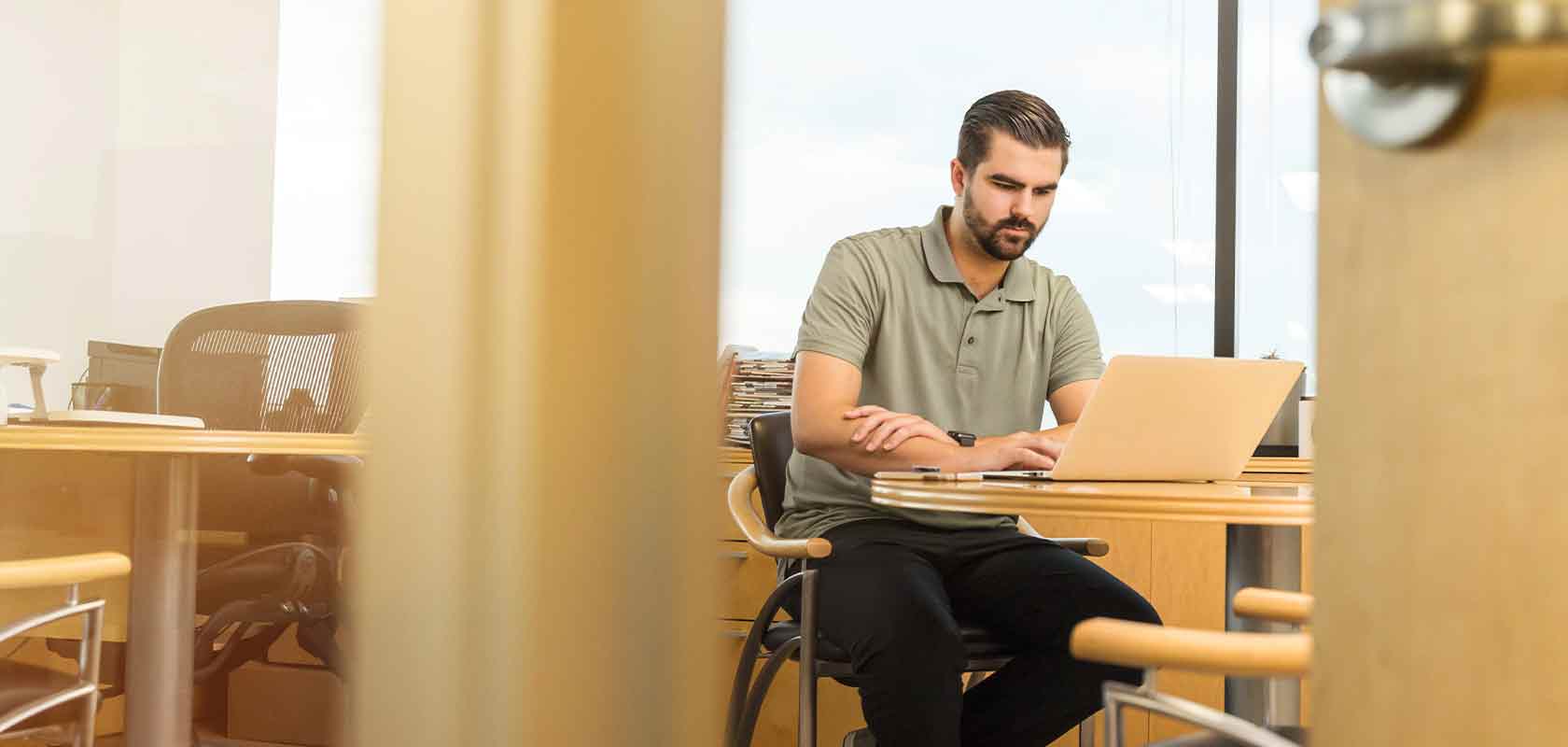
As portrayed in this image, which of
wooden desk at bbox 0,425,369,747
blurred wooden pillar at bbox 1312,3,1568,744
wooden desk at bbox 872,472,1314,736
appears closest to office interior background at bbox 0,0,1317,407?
wooden desk at bbox 0,425,369,747

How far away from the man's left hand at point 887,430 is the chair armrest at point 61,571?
110 cm

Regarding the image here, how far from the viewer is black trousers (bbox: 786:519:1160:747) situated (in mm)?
1954

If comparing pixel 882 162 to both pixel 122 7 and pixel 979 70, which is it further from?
pixel 122 7

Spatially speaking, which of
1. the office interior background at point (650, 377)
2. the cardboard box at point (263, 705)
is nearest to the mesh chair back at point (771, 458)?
the cardboard box at point (263, 705)

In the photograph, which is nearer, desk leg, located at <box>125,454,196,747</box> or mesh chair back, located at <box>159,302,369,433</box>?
desk leg, located at <box>125,454,196,747</box>

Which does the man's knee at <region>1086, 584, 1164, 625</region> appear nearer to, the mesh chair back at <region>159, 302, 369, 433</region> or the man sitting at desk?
the man sitting at desk

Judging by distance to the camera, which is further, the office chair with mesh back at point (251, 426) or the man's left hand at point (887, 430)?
the office chair with mesh back at point (251, 426)

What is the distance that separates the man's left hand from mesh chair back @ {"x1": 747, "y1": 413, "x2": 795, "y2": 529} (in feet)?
1.21

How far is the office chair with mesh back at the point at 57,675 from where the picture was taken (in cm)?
164

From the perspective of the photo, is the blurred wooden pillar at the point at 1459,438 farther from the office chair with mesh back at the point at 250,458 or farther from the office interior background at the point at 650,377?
the office chair with mesh back at the point at 250,458

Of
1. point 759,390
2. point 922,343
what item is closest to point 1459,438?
point 922,343

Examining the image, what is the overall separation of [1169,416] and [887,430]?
0.52 meters

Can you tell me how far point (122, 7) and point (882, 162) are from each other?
7.09 ft

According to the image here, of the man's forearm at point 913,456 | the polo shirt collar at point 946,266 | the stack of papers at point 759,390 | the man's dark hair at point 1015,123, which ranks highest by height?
the man's dark hair at point 1015,123
